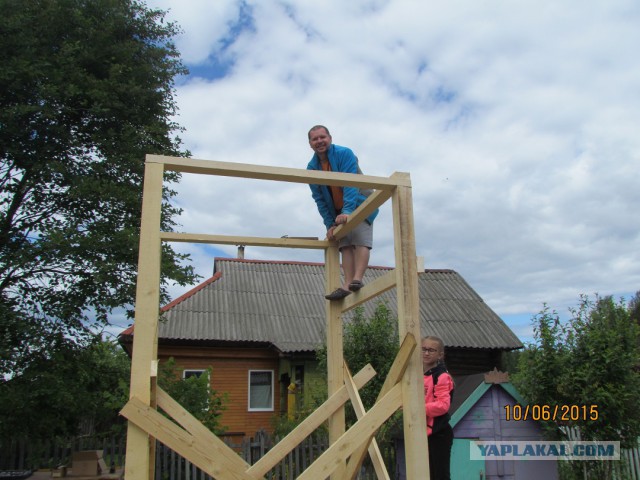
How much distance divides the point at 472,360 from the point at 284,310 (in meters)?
5.84

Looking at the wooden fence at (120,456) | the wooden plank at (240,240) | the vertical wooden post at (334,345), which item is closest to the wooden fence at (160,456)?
the wooden fence at (120,456)

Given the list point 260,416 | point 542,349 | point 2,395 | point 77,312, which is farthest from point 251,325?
point 542,349

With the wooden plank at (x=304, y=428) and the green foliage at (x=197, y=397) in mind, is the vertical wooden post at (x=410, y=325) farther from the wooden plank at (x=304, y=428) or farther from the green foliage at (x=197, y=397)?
the green foliage at (x=197, y=397)

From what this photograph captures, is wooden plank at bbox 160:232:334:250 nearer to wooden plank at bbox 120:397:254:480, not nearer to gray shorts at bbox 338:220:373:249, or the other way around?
gray shorts at bbox 338:220:373:249

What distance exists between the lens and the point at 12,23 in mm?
8477

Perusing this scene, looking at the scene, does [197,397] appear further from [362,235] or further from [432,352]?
[362,235]

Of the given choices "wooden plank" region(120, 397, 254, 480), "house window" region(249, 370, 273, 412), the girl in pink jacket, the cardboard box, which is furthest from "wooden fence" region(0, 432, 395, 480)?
"house window" region(249, 370, 273, 412)

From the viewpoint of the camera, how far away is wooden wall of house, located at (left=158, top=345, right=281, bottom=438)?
14133mm

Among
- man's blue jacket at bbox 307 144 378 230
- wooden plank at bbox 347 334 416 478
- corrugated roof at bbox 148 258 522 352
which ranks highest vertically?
corrugated roof at bbox 148 258 522 352

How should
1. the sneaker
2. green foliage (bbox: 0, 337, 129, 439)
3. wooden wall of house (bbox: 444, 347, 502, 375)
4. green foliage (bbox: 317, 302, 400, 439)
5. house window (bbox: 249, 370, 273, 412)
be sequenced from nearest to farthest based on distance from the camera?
the sneaker, green foliage (bbox: 0, 337, 129, 439), green foliage (bbox: 317, 302, 400, 439), house window (bbox: 249, 370, 273, 412), wooden wall of house (bbox: 444, 347, 502, 375)

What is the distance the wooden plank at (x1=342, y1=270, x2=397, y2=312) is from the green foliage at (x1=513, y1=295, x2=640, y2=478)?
199 inches

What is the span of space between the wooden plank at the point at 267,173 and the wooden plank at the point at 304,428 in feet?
4.21

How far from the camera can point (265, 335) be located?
1467 cm
